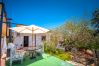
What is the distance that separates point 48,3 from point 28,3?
8.81 feet

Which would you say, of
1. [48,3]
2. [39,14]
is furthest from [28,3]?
[39,14]

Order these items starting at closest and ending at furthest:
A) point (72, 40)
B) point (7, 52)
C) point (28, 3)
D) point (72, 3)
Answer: point (7, 52) < point (72, 40) < point (28, 3) < point (72, 3)

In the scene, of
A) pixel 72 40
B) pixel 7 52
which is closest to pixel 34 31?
pixel 7 52

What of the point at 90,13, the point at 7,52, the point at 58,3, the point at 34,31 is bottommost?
the point at 7,52

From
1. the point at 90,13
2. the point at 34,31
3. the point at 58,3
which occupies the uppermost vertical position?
the point at 58,3

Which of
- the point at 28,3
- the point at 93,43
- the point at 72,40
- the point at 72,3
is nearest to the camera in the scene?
the point at 93,43

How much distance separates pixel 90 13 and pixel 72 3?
263cm

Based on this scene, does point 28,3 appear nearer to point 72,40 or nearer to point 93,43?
point 72,40

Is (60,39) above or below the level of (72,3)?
below

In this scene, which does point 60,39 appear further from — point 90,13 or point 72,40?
point 90,13

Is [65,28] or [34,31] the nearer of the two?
[34,31]

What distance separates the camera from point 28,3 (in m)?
18.8

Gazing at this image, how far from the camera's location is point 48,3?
20.0 m

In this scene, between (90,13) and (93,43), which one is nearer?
(93,43)
